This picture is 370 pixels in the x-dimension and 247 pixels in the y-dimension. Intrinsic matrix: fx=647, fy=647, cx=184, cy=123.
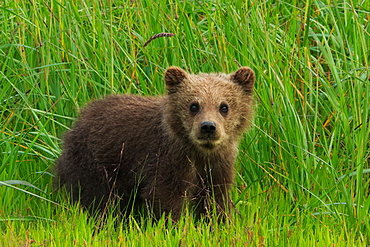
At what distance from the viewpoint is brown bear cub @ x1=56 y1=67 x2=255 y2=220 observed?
5.18 m

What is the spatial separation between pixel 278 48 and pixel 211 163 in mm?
1300

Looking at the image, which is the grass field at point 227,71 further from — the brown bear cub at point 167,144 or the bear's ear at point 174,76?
the bear's ear at point 174,76

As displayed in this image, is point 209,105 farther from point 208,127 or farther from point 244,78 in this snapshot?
point 244,78

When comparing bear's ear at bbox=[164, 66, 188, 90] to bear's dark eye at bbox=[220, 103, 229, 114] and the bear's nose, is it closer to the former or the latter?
bear's dark eye at bbox=[220, 103, 229, 114]

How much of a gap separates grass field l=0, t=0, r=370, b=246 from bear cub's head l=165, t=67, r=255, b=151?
20 cm

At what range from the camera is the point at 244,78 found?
5.41 meters

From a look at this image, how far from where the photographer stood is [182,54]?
6.23 m

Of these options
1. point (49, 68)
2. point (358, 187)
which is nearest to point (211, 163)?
point (358, 187)

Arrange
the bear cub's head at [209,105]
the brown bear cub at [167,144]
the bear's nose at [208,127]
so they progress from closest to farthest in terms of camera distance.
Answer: the bear's nose at [208,127] < the bear cub's head at [209,105] < the brown bear cub at [167,144]

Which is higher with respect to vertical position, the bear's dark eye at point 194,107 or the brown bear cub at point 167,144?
the bear's dark eye at point 194,107

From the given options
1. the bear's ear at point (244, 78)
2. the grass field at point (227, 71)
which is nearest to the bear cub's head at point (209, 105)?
the bear's ear at point (244, 78)

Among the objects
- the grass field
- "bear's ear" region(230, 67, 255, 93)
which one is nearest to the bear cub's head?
"bear's ear" region(230, 67, 255, 93)

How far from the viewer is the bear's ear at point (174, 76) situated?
212 inches

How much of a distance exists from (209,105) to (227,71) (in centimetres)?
97
